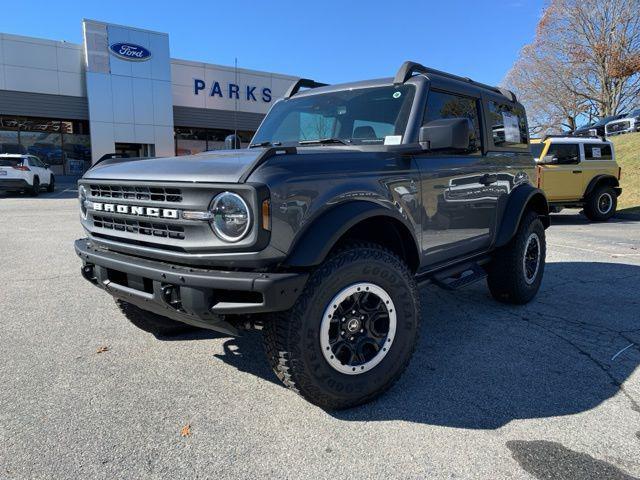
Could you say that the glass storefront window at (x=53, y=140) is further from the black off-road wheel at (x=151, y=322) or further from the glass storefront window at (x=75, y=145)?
the black off-road wheel at (x=151, y=322)

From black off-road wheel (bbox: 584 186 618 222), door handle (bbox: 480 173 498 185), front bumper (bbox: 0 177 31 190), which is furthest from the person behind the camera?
front bumper (bbox: 0 177 31 190)

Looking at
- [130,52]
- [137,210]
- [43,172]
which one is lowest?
[137,210]

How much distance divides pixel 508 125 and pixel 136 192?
364cm

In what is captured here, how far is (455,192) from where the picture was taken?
371 centimetres

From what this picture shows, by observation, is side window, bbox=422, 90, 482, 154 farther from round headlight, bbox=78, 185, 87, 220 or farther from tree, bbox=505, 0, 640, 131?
tree, bbox=505, 0, 640, 131

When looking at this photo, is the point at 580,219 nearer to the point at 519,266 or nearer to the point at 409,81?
the point at 519,266

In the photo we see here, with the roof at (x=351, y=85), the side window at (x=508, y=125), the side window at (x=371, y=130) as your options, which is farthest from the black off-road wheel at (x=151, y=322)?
the side window at (x=508, y=125)

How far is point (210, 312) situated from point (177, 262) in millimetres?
368

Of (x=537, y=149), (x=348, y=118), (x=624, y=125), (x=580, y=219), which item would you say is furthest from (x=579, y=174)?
(x=624, y=125)

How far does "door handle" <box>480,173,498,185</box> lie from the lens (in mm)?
4064

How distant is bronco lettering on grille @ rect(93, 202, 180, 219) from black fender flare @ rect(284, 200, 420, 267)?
2.17 ft

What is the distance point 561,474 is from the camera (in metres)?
2.24

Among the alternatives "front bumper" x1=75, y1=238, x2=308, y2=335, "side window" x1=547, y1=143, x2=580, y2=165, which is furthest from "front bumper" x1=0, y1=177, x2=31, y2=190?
"front bumper" x1=75, y1=238, x2=308, y2=335

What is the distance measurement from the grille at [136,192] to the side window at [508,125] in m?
3.08
